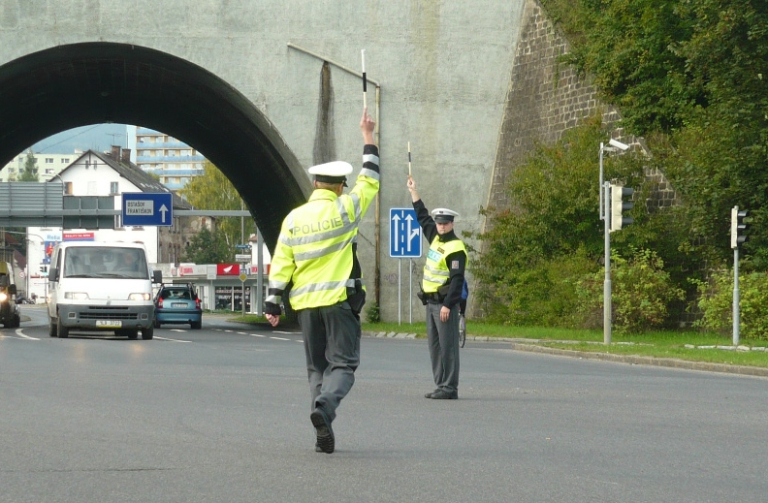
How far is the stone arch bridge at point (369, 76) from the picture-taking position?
35.7 m

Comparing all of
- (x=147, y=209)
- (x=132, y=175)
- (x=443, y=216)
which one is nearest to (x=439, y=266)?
(x=443, y=216)

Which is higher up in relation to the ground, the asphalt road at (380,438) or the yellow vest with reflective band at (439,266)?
the yellow vest with reflective band at (439,266)

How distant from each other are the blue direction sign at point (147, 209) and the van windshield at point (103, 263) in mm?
22569

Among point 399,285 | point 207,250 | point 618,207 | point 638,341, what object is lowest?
point 638,341

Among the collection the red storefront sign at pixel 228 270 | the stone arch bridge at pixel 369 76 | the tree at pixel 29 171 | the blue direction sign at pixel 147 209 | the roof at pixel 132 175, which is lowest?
the red storefront sign at pixel 228 270

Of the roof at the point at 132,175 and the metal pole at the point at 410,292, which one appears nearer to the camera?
the metal pole at the point at 410,292

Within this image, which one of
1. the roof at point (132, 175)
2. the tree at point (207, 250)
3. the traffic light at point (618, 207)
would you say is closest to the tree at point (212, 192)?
the roof at point (132, 175)

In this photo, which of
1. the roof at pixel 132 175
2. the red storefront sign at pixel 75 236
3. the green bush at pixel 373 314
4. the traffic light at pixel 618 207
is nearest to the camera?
the traffic light at pixel 618 207

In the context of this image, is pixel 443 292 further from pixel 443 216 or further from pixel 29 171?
pixel 29 171

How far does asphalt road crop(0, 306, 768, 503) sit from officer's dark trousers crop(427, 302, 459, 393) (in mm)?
265

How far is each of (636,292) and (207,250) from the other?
315 feet

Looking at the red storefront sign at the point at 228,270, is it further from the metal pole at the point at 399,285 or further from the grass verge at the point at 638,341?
the grass verge at the point at 638,341

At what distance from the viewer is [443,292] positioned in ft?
43.8

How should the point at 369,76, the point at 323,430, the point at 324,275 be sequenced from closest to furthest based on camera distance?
the point at 323,430 < the point at 324,275 < the point at 369,76
